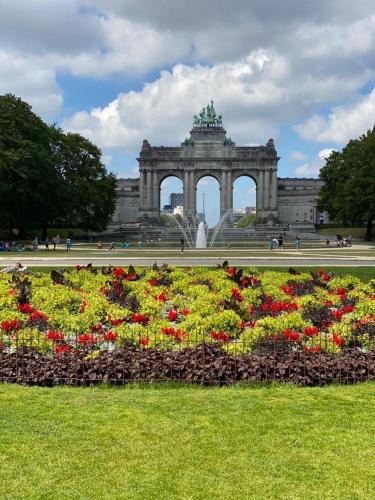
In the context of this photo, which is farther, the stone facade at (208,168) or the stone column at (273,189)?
the stone column at (273,189)

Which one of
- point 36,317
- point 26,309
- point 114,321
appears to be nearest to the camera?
point 114,321

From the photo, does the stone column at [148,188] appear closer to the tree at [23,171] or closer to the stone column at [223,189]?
the stone column at [223,189]

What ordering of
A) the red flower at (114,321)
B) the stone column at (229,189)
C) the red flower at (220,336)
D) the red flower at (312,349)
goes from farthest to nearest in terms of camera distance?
the stone column at (229,189) < the red flower at (114,321) < the red flower at (220,336) < the red flower at (312,349)

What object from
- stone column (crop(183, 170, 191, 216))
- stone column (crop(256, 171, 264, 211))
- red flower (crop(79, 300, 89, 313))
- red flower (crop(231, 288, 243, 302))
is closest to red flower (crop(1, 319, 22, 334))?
red flower (crop(79, 300, 89, 313))

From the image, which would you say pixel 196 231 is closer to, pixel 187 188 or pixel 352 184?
pixel 187 188

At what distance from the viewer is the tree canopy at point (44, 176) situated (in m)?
68.8

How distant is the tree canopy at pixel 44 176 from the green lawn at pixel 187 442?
189 feet

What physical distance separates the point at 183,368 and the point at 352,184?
244 ft

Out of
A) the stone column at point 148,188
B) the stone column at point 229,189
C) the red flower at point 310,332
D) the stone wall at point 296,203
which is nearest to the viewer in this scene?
the red flower at point 310,332

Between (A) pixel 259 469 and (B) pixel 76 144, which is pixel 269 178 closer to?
(B) pixel 76 144

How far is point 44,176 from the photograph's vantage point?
73688 mm

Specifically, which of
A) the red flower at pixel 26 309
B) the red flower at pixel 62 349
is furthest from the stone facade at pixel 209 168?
the red flower at pixel 62 349

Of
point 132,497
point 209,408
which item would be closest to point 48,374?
point 209,408

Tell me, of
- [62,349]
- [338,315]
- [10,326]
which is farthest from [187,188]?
[62,349]
